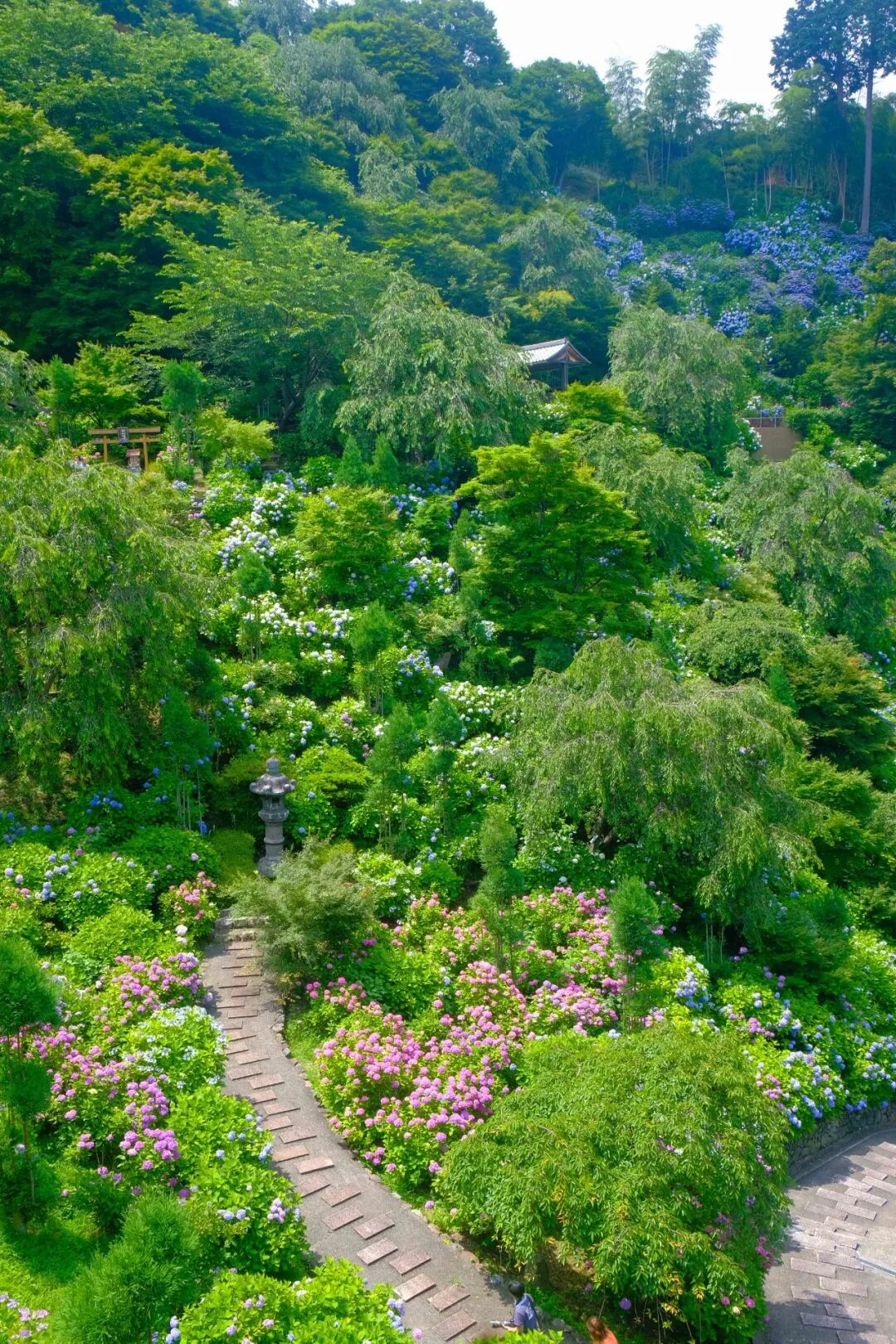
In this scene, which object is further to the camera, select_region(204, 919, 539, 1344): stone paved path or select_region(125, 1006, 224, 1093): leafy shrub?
select_region(125, 1006, 224, 1093): leafy shrub

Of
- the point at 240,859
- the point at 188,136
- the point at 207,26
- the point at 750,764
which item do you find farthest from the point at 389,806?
the point at 207,26

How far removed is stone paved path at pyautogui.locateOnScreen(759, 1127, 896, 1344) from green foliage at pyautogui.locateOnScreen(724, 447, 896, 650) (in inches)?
514

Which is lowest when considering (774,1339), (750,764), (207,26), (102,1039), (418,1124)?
(774,1339)

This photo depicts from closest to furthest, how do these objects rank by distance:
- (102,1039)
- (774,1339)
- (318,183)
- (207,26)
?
(774,1339)
(102,1039)
(318,183)
(207,26)

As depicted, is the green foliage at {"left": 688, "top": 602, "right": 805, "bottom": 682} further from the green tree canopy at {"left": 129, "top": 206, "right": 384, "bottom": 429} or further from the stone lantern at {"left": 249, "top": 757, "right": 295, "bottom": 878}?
the green tree canopy at {"left": 129, "top": 206, "right": 384, "bottom": 429}

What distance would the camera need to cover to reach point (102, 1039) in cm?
922

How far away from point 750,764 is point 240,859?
6.97m

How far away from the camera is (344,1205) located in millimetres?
8844

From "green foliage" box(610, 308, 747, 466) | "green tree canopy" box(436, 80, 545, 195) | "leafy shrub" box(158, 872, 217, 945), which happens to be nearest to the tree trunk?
"green tree canopy" box(436, 80, 545, 195)

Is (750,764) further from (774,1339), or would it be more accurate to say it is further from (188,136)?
(188,136)

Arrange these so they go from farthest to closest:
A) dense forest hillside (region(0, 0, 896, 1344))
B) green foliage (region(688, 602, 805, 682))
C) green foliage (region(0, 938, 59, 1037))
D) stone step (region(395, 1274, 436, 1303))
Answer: green foliage (region(688, 602, 805, 682)) → stone step (region(395, 1274, 436, 1303)) → dense forest hillside (region(0, 0, 896, 1344)) → green foliage (region(0, 938, 59, 1037))

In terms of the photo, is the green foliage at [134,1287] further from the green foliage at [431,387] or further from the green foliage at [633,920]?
the green foliage at [431,387]

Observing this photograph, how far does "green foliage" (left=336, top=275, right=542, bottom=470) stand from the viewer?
2191cm

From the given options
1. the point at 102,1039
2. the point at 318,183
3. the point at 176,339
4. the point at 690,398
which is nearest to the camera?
the point at 102,1039
